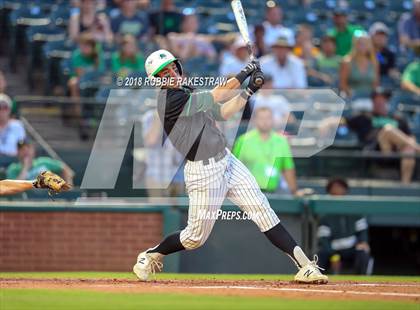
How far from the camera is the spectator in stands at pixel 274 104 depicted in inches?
547

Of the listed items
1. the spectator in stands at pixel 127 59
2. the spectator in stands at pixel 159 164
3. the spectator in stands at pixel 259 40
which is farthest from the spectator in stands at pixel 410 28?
the spectator in stands at pixel 159 164

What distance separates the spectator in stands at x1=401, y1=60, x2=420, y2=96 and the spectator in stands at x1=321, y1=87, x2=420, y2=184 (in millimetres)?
1207

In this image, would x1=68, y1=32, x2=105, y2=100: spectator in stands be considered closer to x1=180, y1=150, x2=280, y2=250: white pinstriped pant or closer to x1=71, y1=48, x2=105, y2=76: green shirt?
x1=71, y1=48, x2=105, y2=76: green shirt

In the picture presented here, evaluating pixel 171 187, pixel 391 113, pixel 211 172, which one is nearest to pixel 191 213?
pixel 211 172

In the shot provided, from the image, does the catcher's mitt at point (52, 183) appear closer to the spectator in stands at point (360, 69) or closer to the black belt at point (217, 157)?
the black belt at point (217, 157)

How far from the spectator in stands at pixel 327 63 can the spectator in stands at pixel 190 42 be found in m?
1.62

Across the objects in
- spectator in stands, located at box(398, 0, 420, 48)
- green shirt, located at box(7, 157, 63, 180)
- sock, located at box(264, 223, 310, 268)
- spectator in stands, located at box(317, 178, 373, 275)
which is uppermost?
spectator in stands, located at box(398, 0, 420, 48)

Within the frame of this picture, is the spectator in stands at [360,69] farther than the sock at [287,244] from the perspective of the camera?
Yes

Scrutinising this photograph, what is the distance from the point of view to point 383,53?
16.9m

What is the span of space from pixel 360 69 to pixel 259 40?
5.36 ft

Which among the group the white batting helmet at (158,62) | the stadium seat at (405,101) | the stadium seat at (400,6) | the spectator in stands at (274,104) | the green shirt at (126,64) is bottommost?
the white batting helmet at (158,62)

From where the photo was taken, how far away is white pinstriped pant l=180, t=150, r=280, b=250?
891 cm

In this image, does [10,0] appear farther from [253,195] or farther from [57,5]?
[253,195]

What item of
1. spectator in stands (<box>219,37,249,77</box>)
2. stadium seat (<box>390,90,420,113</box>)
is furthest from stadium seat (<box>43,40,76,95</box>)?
stadium seat (<box>390,90,420,113</box>)
